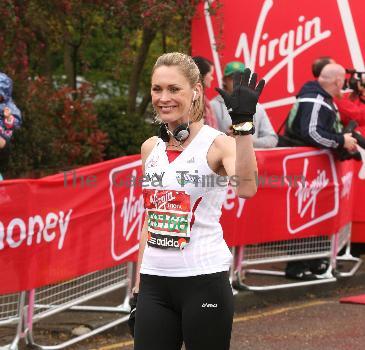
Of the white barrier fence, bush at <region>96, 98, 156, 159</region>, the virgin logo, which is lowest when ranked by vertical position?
the white barrier fence

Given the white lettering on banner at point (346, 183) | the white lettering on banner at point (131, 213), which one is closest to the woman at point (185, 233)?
the white lettering on banner at point (131, 213)

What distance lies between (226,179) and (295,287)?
4.80 m

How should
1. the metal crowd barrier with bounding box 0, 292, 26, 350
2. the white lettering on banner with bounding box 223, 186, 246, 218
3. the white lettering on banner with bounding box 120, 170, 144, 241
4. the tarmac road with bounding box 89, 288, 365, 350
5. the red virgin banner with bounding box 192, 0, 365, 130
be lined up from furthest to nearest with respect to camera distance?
the red virgin banner with bounding box 192, 0, 365, 130 → the white lettering on banner with bounding box 223, 186, 246, 218 → the white lettering on banner with bounding box 120, 170, 144, 241 → the tarmac road with bounding box 89, 288, 365, 350 → the metal crowd barrier with bounding box 0, 292, 26, 350

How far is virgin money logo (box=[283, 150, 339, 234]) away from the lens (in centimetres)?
859

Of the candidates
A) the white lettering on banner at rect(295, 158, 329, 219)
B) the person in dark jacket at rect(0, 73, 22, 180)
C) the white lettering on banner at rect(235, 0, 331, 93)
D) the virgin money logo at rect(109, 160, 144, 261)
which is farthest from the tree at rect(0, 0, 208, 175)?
the virgin money logo at rect(109, 160, 144, 261)

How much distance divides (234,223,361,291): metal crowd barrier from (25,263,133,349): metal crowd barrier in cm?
127

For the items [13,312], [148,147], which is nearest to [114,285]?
[13,312]

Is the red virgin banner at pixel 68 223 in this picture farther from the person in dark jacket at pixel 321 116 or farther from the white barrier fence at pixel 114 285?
the person in dark jacket at pixel 321 116

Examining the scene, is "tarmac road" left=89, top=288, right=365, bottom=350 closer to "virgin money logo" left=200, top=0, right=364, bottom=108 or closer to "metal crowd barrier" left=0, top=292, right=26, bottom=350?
"metal crowd barrier" left=0, top=292, right=26, bottom=350

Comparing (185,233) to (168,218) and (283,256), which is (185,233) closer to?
(168,218)

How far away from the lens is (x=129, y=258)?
7.28m

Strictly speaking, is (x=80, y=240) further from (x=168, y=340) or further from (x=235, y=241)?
(x=168, y=340)

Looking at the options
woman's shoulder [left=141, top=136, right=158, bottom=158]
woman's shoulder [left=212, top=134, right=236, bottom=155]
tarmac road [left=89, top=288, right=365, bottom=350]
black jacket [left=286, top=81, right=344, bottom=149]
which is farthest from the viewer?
black jacket [left=286, top=81, right=344, bottom=149]

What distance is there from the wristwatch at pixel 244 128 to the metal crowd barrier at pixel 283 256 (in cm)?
466
